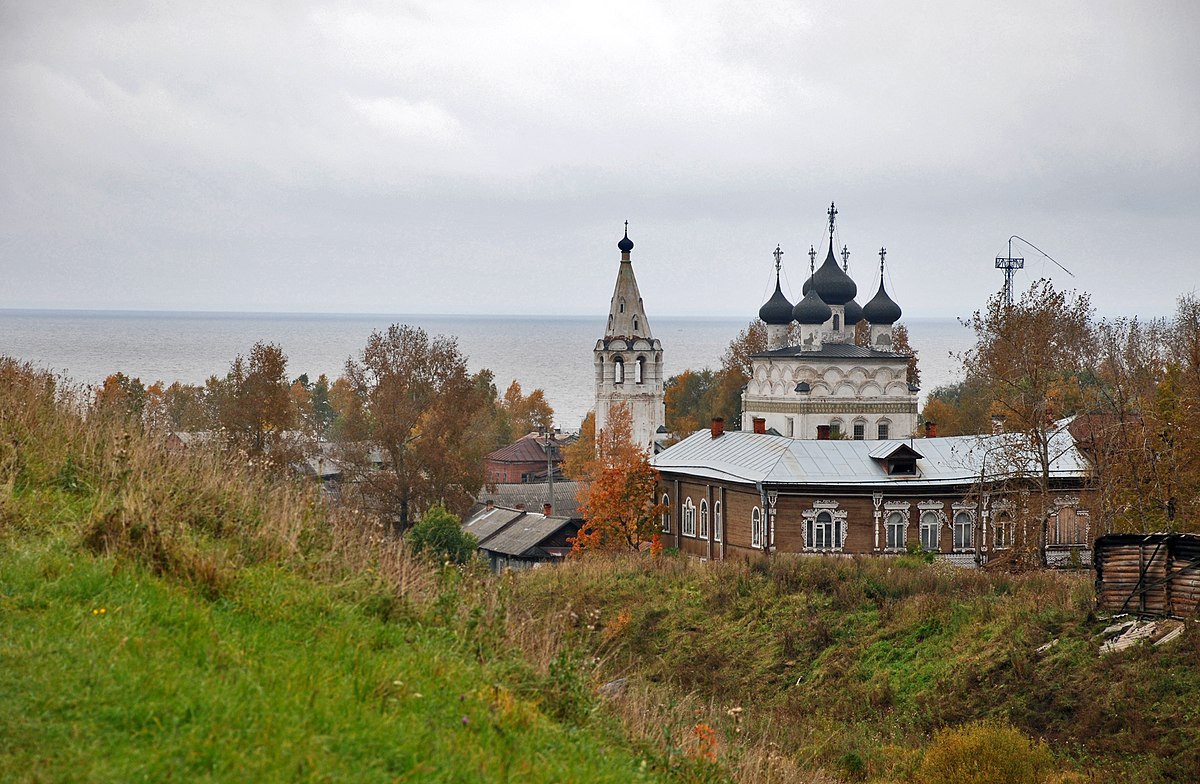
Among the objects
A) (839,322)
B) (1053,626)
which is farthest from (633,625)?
(839,322)

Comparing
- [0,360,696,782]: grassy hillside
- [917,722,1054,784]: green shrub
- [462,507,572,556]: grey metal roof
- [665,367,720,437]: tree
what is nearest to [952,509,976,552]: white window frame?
[462,507,572,556]: grey metal roof

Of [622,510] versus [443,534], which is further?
[622,510]

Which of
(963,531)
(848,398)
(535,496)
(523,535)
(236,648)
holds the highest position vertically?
(848,398)

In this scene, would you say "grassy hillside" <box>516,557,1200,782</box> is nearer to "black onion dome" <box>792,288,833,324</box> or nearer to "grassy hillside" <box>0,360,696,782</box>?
"grassy hillside" <box>0,360,696,782</box>

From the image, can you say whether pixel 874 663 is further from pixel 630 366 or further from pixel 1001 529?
pixel 630 366

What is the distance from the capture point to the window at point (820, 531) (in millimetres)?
30594

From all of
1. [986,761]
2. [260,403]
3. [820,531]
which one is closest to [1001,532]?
[820,531]

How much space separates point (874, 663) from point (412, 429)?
22799 millimetres

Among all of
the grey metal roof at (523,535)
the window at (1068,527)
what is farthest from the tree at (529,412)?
the window at (1068,527)

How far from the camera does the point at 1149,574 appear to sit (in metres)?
16.9

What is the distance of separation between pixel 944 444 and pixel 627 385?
18012 mm

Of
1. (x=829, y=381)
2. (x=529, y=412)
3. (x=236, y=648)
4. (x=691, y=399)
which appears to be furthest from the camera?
(x=529, y=412)

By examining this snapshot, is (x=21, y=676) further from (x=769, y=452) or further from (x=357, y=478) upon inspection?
(x=357, y=478)

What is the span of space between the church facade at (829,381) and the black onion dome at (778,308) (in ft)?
5.29
